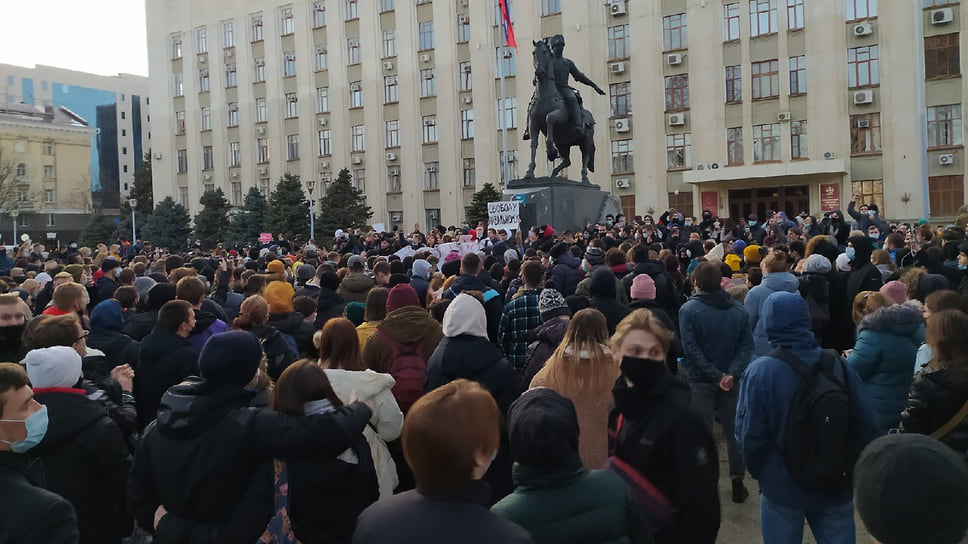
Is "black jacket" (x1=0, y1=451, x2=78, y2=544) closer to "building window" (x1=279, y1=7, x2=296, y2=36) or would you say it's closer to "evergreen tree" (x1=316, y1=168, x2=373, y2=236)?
"evergreen tree" (x1=316, y1=168, x2=373, y2=236)

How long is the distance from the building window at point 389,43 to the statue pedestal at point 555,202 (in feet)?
94.2

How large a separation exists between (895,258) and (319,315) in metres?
7.46

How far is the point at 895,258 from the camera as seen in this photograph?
10.4m

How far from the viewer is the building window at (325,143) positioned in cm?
5141

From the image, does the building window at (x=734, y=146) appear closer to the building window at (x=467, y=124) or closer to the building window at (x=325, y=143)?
the building window at (x=467, y=124)

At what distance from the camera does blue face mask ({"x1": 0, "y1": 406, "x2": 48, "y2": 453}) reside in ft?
10.5

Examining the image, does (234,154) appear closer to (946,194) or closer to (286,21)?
(286,21)

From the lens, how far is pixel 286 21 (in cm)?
5294

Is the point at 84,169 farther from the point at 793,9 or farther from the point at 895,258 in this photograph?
the point at 895,258

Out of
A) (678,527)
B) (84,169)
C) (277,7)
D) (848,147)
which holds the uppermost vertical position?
(277,7)

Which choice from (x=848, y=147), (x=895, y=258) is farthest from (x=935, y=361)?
(x=848, y=147)

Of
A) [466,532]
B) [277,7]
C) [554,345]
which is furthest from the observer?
[277,7]

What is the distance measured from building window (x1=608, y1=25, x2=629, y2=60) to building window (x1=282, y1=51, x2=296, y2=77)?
22.3m

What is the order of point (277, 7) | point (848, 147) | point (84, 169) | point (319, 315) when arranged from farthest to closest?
point (84, 169) < point (277, 7) < point (848, 147) < point (319, 315)
